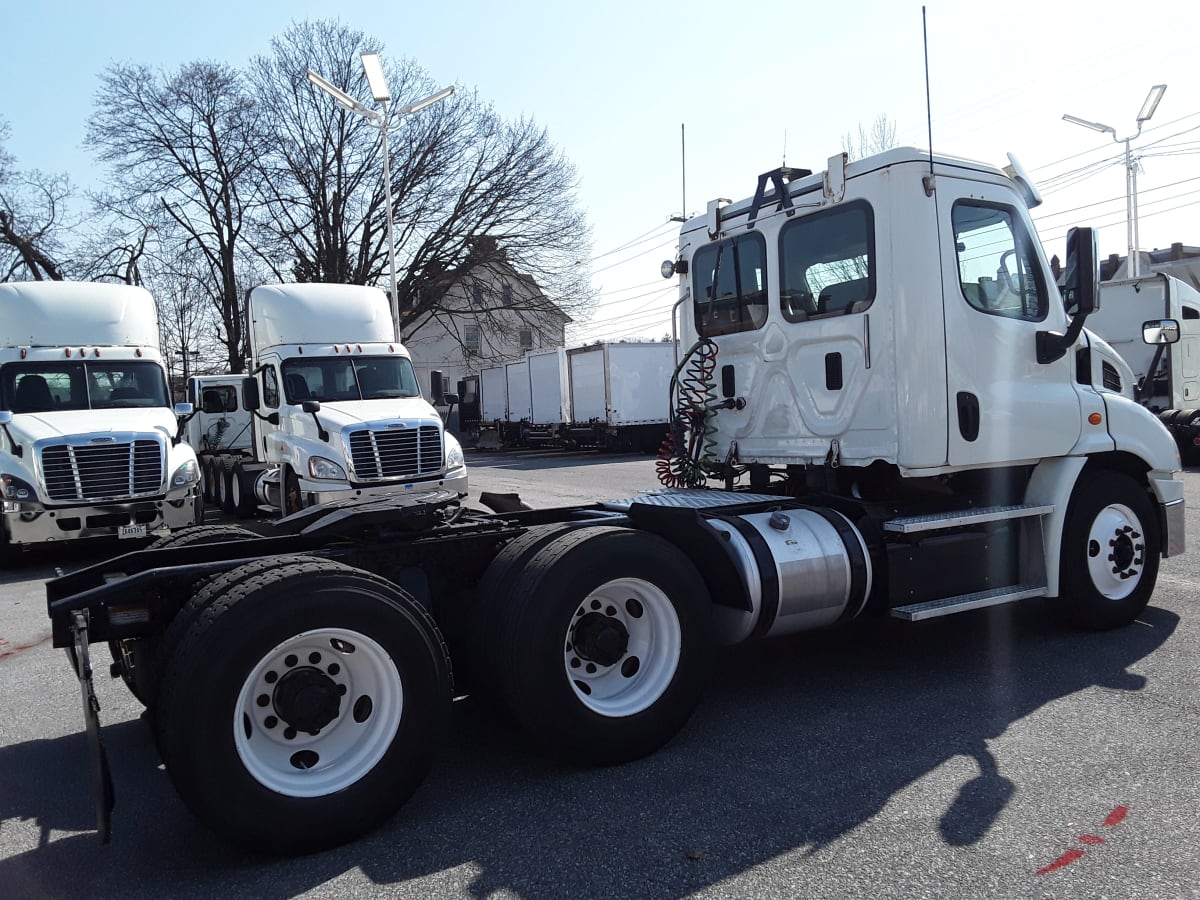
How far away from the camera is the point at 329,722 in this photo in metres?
3.57

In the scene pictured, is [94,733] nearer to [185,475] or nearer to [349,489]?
[185,475]

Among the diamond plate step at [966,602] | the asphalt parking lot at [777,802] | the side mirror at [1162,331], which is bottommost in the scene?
the asphalt parking lot at [777,802]

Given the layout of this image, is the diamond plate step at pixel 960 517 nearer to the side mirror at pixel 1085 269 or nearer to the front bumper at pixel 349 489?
the side mirror at pixel 1085 269

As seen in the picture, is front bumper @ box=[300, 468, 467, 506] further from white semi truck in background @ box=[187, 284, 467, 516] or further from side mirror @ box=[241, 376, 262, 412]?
side mirror @ box=[241, 376, 262, 412]

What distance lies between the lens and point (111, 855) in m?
3.48

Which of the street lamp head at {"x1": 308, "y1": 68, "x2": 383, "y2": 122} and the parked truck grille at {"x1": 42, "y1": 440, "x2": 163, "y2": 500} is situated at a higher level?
the street lamp head at {"x1": 308, "y1": 68, "x2": 383, "y2": 122}

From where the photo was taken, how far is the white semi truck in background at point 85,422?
10.6m

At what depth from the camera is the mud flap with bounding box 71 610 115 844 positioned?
3.14m

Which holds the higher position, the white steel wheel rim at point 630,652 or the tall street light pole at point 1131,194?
the tall street light pole at point 1131,194

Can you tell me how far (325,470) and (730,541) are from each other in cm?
868

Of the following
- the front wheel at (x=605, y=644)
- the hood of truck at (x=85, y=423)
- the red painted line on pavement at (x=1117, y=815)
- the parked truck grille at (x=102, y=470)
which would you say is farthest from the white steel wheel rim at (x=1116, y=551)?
the hood of truck at (x=85, y=423)

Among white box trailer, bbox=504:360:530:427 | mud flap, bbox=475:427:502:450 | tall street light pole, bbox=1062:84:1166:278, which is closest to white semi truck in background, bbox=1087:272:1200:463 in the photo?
tall street light pole, bbox=1062:84:1166:278

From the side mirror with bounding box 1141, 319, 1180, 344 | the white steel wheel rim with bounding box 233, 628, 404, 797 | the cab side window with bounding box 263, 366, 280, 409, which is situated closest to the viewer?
the white steel wheel rim with bounding box 233, 628, 404, 797

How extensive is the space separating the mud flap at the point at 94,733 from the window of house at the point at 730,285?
4385mm
